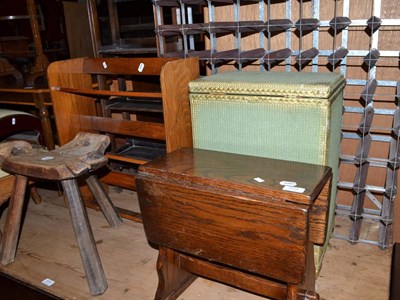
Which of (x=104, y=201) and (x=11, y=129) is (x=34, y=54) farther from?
(x=104, y=201)

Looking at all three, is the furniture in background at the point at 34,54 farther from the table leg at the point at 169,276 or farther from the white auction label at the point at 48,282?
the table leg at the point at 169,276

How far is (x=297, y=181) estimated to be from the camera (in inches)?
49.7

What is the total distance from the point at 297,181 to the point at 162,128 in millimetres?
881

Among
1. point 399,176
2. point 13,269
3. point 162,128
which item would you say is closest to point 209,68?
point 162,128

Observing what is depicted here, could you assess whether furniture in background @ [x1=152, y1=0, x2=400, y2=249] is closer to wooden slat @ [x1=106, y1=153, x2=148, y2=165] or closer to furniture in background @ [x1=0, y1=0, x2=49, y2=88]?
wooden slat @ [x1=106, y1=153, x2=148, y2=165]

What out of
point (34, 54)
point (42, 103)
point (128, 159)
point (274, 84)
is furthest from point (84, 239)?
point (34, 54)

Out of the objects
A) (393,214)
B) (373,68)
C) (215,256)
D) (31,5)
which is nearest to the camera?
(215,256)

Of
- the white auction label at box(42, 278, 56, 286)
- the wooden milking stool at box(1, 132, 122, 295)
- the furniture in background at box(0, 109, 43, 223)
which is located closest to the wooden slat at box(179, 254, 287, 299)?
the wooden milking stool at box(1, 132, 122, 295)

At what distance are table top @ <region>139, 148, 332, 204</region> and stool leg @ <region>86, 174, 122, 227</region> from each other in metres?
0.68

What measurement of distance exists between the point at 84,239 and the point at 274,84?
105 centimetres

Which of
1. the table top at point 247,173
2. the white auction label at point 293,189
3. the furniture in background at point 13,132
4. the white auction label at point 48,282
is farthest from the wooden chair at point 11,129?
the white auction label at point 293,189

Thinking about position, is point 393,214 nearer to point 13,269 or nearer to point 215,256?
point 215,256

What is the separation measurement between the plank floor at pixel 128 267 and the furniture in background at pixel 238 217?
0.64ft

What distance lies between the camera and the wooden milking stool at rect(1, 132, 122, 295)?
167cm
